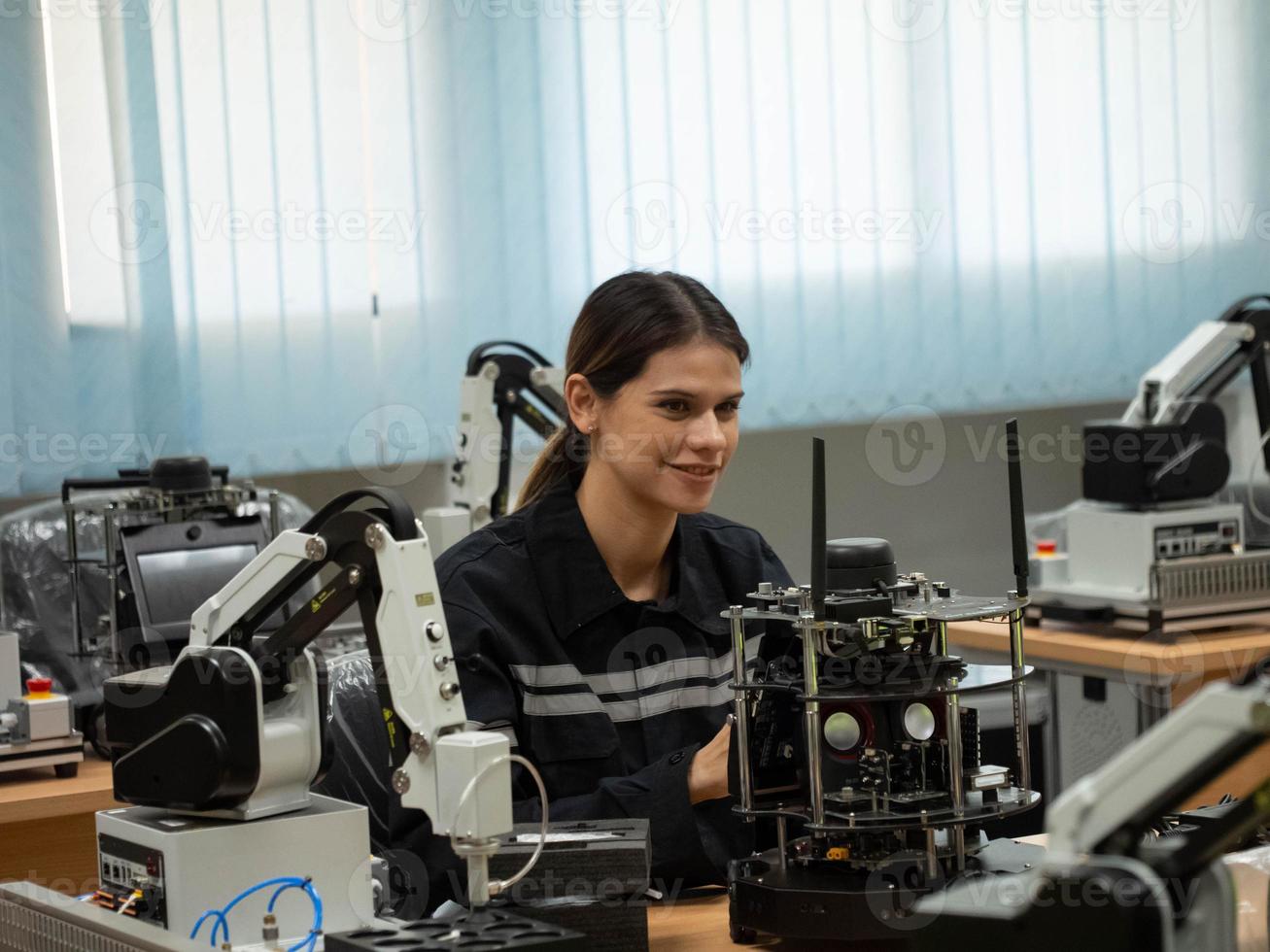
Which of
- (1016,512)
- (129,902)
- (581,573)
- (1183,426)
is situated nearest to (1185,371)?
(1183,426)

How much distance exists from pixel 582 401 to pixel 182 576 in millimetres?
929

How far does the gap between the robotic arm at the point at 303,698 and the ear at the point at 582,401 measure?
655 millimetres

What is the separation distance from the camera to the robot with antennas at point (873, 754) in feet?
5.19

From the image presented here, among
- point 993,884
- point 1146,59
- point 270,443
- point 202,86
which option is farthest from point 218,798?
point 1146,59

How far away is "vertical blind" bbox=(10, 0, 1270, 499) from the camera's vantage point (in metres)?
3.81

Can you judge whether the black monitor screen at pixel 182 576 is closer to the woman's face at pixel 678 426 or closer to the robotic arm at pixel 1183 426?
the woman's face at pixel 678 426

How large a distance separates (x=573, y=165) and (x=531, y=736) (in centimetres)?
239

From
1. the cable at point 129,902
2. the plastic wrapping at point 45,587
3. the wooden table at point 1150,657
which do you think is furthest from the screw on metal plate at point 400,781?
the wooden table at point 1150,657

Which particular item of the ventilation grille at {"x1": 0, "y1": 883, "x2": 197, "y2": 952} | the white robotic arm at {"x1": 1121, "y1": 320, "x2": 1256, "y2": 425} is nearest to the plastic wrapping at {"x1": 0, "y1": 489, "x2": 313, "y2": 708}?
the ventilation grille at {"x1": 0, "y1": 883, "x2": 197, "y2": 952}

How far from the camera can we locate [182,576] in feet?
9.27

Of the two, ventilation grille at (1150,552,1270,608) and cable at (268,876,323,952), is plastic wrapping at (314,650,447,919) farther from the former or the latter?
ventilation grille at (1150,552,1270,608)

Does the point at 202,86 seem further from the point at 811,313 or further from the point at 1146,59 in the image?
the point at 1146,59

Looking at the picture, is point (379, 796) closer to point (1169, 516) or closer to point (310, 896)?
point (310, 896)

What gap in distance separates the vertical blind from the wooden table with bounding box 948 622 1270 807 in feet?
3.92
